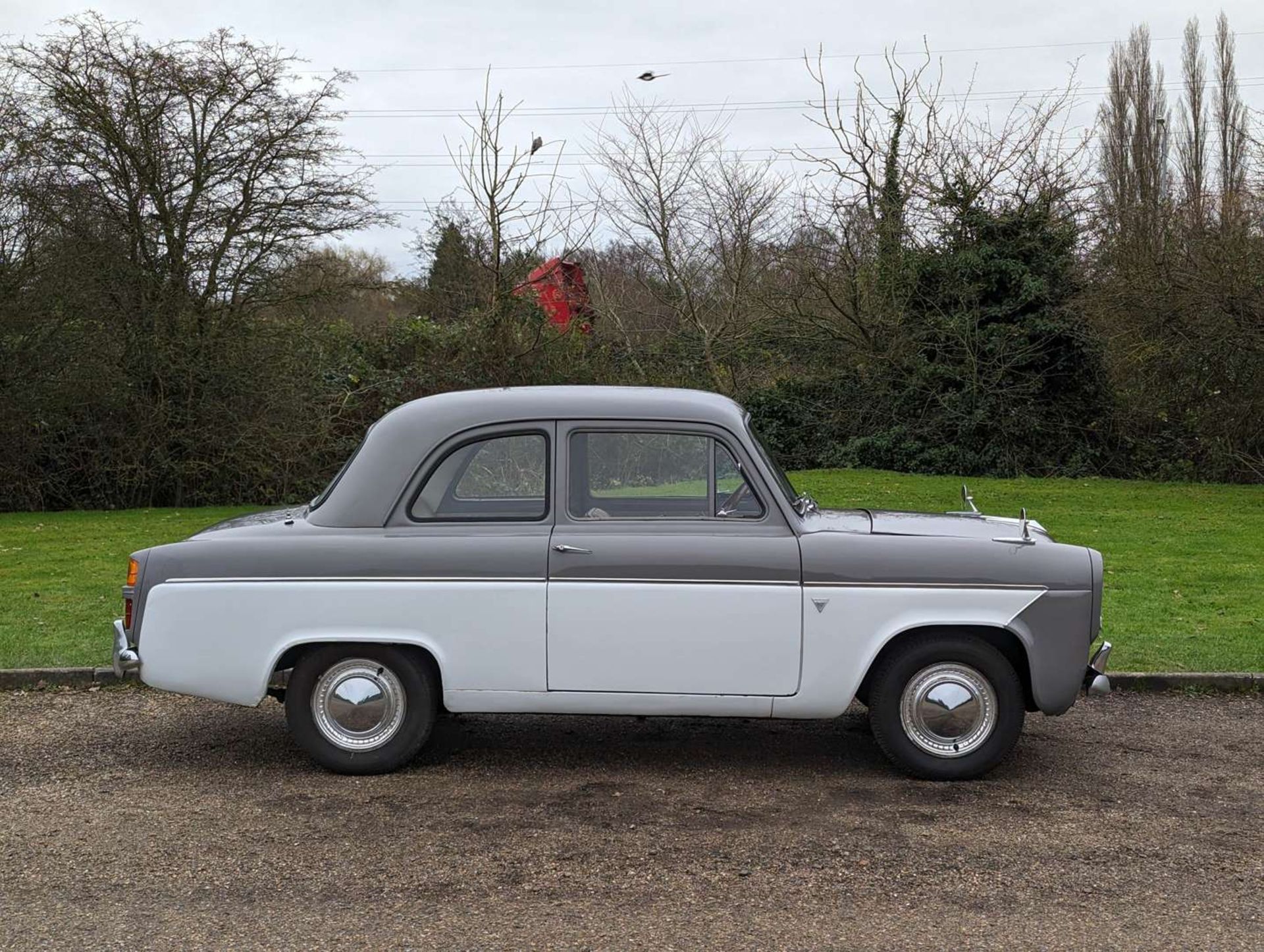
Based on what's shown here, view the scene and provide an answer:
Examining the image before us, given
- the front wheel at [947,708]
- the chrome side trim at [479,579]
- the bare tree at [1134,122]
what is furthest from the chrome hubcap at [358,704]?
the bare tree at [1134,122]

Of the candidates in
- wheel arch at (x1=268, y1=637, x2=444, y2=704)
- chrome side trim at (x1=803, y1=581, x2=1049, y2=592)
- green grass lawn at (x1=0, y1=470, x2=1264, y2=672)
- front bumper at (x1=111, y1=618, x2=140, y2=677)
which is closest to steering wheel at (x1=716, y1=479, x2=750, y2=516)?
chrome side trim at (x1=803, y1=581, x2=1049, y2=592)

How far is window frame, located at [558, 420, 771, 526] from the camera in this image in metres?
5.77

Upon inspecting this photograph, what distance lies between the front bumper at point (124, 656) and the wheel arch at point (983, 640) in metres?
3.26

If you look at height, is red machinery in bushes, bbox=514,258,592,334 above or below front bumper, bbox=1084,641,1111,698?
above

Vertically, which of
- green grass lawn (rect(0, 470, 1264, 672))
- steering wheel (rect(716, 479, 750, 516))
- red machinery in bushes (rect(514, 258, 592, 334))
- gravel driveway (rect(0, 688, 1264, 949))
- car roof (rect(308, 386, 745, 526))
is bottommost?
gravel driveway (rect(0, 688, 1264, 949))

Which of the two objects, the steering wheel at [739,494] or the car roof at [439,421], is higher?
the car roof at [439,421]

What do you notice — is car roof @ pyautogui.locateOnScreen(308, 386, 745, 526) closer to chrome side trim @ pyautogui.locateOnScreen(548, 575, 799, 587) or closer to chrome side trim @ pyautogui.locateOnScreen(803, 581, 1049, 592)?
chrome side trim @ pyautogui.locateOnScreen(548, 575, 799, 587)

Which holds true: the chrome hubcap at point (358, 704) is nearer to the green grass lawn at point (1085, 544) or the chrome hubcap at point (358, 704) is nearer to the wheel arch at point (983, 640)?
the wheel arch at point (983, 640)

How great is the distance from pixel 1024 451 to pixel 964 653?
19851mm

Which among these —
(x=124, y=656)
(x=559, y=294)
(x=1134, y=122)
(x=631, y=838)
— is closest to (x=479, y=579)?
(x=631, y=838)

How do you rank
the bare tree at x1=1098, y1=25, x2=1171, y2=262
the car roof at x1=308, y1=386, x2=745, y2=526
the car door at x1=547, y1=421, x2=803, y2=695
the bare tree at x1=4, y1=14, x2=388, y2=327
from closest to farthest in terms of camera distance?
the car door at x1=547, y1=421, x2=803, y2=695, the car roof at x1=308, y1=386, x2=745, y2=526, the bare tree at x1=4, y1=14, x2=388, y2=327, the bare tree at x1=1098, y1=25, x2=1171, y2=262

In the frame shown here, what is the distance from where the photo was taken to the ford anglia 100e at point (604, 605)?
18.3 feet

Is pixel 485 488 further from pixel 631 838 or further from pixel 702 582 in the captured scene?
pixel 631 838

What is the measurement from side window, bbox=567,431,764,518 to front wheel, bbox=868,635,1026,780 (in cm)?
97
